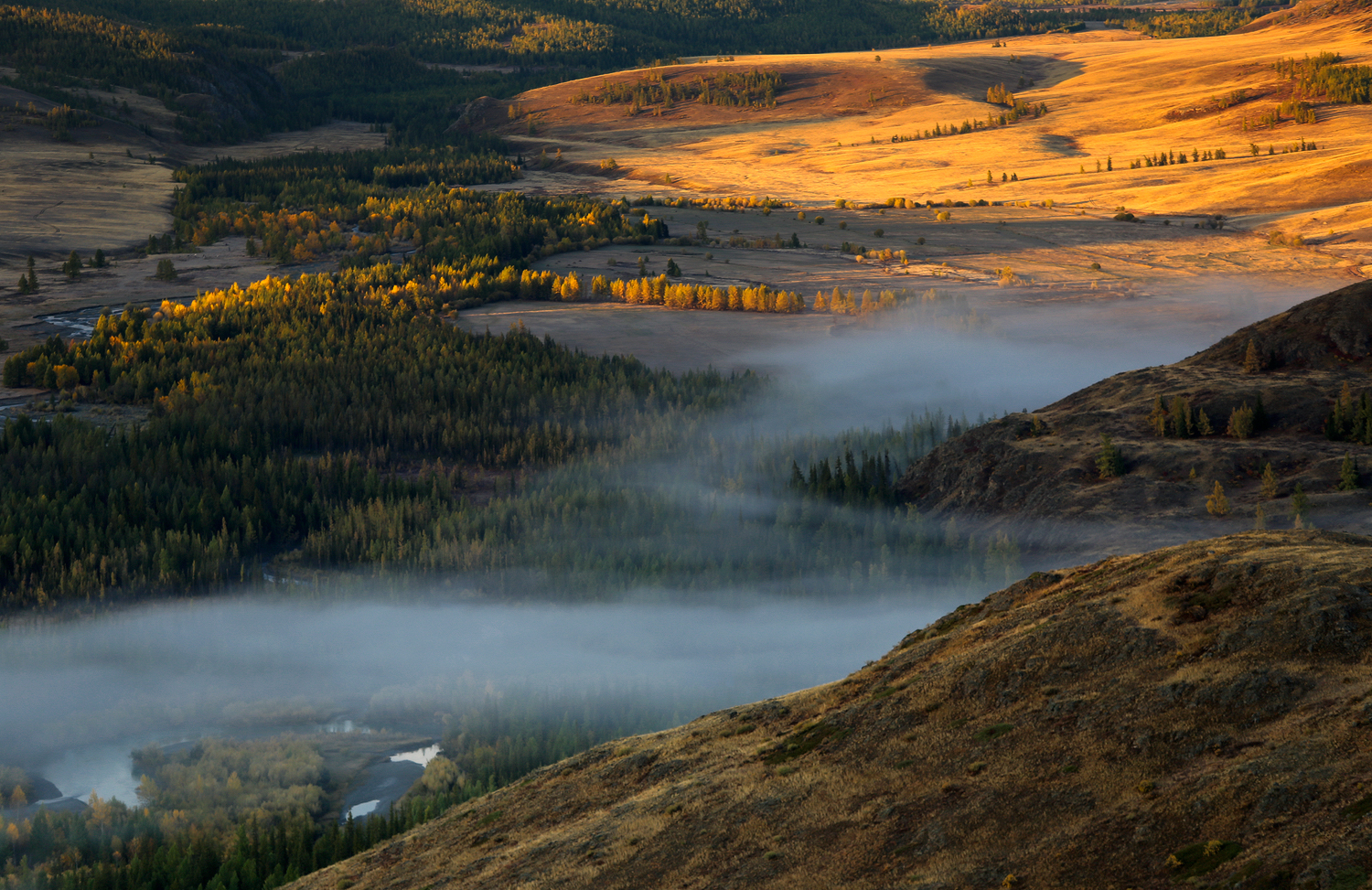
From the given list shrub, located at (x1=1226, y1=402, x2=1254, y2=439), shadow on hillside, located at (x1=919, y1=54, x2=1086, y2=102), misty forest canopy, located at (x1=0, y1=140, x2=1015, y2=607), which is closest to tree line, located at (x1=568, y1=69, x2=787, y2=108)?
shadow on hillside, located at (x1=919, y1=54, x2=1086, y2=102)

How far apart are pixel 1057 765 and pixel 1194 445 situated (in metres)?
22.4

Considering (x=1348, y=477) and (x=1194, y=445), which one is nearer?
(x=1348, y=477)

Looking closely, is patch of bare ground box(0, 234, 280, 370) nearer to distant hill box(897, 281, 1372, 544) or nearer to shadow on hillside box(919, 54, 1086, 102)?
distant hill box(897, 281, 1372, 544)

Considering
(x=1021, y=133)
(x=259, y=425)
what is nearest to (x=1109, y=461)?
(x=259, y=425)

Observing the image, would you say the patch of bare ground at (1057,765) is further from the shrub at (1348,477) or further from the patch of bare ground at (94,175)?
the patch of bare ground at (94,175)

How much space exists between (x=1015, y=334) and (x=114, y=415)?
1922 inches

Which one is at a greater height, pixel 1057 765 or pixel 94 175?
pixel 94 175

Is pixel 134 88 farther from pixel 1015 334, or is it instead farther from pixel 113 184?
pixel 1015 334

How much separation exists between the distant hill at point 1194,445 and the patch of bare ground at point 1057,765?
11.1 m

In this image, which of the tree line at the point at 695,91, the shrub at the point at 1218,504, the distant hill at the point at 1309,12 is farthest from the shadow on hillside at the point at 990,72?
the shrub at the point at 1218,504

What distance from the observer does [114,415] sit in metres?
62.8

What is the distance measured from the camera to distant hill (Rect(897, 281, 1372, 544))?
3186cm

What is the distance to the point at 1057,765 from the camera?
1520 cm

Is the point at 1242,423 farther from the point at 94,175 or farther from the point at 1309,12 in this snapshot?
the point at 1309,12
